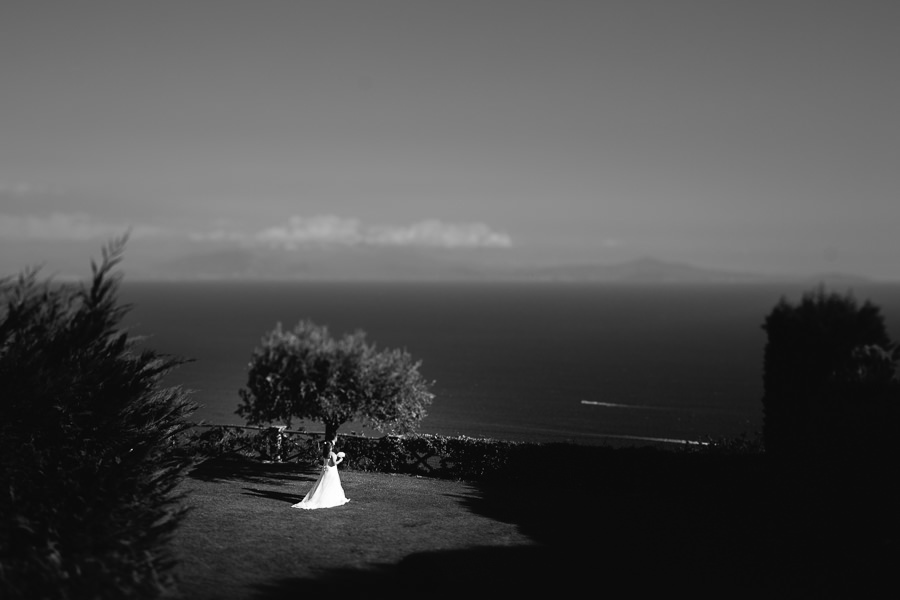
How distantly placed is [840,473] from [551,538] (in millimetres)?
7967

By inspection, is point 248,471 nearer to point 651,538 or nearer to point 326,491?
point 326,491

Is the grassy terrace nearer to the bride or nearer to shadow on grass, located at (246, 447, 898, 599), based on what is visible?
shadow on grass, located at (246, 447, 898, 599)

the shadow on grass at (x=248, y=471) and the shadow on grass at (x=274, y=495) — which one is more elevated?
the shadow on grass at (x=274, y=495)

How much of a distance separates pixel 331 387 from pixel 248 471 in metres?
4.50

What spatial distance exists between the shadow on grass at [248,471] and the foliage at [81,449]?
10.7 meters

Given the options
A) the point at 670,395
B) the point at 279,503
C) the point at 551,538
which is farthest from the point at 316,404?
the point at 670,395

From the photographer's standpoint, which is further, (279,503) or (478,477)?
(478,477)

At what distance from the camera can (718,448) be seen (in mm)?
29312

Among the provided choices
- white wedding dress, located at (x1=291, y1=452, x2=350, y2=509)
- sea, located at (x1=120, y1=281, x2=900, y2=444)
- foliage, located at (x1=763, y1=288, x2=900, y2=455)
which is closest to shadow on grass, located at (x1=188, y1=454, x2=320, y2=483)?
white wedding dress, located at (x1=291, y1=452, x2=350, y2=509)

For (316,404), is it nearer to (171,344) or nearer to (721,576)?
(721,576)

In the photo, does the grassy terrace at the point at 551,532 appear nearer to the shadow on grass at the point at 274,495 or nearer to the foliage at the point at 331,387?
the shadow on grass at the point at 274,495

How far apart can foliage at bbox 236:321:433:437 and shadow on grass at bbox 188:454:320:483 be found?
5.77ft

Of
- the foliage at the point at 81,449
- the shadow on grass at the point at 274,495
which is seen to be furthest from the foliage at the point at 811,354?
the foliage at the point at 81,449

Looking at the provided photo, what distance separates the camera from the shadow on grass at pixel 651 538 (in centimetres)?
1762
